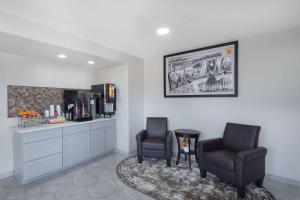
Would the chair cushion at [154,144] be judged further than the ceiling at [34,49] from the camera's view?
Yes

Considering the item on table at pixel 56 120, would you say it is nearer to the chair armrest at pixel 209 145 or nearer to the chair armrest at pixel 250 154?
the chair armrest at pixel 209 145

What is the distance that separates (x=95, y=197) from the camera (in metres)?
2.23

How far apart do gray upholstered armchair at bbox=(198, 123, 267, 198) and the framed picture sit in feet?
2.32

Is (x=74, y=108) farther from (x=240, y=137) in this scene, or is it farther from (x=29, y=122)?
(x=240, y=137)

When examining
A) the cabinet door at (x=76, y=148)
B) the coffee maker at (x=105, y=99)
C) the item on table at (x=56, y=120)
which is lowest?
the cabinet door at (x=76, y=148)

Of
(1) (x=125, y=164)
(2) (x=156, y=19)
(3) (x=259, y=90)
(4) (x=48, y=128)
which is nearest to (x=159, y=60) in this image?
(2) (x=156, y=19)

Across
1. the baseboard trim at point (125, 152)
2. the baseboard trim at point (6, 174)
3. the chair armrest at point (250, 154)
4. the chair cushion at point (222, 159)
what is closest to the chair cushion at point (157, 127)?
the baseboard trim at point (125, 152)

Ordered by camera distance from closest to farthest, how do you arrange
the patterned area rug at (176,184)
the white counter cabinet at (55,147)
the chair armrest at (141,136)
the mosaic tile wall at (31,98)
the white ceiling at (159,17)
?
the white ceiling at (159,17) → the patterned area rug at (176,184) → the white counter cabinet at (55,147) → the mosaic tile wall at (31,98) → the chair armrest at (141,136)

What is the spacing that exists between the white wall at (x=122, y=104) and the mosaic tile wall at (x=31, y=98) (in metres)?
1.22

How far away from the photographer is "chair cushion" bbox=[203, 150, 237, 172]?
2238mm

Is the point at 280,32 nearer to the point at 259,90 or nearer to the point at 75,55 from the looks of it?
the point at 259,90

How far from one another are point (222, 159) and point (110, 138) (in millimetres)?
2532

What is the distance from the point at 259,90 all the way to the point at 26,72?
414 cm

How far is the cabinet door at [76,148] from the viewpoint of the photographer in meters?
3.04
